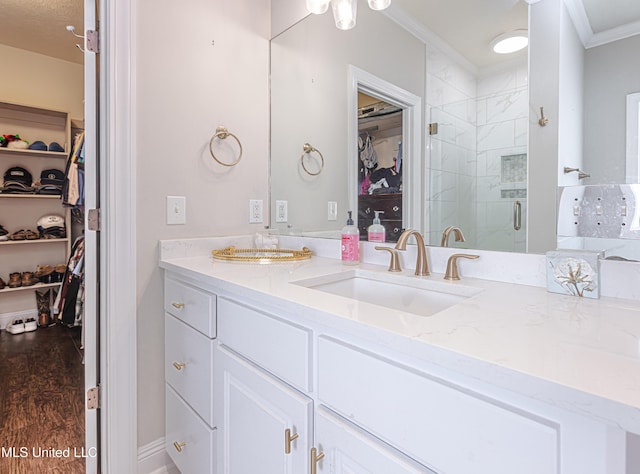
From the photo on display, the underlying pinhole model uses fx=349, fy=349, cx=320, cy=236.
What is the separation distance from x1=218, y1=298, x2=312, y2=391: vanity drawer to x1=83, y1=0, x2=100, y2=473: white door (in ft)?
2.07

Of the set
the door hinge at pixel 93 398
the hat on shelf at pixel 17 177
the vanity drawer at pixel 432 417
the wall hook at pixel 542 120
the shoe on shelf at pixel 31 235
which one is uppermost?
the hat on shelf at pixel 17 177

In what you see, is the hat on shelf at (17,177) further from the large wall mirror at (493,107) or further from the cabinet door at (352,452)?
the cabinet door at (352,452)

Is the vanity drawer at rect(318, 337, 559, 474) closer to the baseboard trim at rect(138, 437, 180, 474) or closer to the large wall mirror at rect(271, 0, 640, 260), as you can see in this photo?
the large wall mirror at rect(271, 0, 640, 260)

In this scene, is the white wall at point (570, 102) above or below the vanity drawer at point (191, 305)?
above

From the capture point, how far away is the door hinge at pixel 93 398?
53.7 inches

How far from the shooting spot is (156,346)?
57.4 inches

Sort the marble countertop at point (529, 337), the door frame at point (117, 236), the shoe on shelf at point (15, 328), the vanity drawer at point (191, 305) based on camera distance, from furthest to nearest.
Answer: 1. the shoe on shelf at point (15, 328)
2. the door frame at point (117, 236)
3. the vanity drawer at point (191, 305)
4. the marble countertop at point (529, 337)

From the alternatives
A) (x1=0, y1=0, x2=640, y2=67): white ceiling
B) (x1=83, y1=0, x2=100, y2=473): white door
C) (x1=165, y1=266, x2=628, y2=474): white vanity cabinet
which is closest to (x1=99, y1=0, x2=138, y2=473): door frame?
(x1=83, y1=0, x2=100, y2=473): white door

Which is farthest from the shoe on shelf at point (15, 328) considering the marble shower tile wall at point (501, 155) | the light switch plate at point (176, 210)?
the marble shower tile wall at point (501, 155)

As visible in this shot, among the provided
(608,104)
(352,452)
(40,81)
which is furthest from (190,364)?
(40,81)

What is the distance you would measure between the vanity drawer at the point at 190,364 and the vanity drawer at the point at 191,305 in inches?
1.2

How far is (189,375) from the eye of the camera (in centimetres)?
127

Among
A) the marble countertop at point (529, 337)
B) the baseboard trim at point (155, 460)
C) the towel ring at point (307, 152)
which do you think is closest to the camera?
the marble countertop at point (529, 337)

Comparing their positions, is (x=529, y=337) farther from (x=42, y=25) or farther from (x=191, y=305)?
(x=42, y=25)
